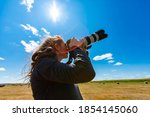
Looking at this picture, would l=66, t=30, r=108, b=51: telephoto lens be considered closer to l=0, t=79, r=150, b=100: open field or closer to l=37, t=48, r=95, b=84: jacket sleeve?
l=37, t=48, r=95, b=84: jacket sleeve

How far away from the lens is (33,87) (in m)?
2.39

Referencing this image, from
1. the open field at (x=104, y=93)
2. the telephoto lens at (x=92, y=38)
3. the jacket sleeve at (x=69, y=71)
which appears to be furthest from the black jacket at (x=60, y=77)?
the open field at (x=104, y=93)

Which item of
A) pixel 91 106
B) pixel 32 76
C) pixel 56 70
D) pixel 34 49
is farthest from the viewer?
pixel 91 106

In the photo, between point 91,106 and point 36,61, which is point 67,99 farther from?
point 91,106

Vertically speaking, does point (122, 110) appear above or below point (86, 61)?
below

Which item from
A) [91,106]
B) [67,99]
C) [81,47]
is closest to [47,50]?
[81,47]

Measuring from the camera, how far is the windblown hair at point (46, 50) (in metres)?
2.41

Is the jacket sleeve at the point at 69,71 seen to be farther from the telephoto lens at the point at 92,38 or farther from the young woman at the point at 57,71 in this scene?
the telephoto lens at the point at 92,38

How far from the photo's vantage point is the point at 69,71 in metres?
2.23

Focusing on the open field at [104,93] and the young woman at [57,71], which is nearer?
the young woman at [57,71]

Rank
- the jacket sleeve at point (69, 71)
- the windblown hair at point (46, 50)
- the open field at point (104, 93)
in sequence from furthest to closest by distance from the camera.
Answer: the open field at point (104, 93)
the windblown hair at point (46, 50)
the jacket sleeve at point (69, 71)

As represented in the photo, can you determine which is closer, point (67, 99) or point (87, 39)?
point (67, 99)

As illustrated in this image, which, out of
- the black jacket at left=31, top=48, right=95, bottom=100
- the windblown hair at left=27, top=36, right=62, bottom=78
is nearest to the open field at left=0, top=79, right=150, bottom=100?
the windblown hair at left=27, top=36, right=62, bottom=78

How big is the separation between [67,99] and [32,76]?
1.17ft
